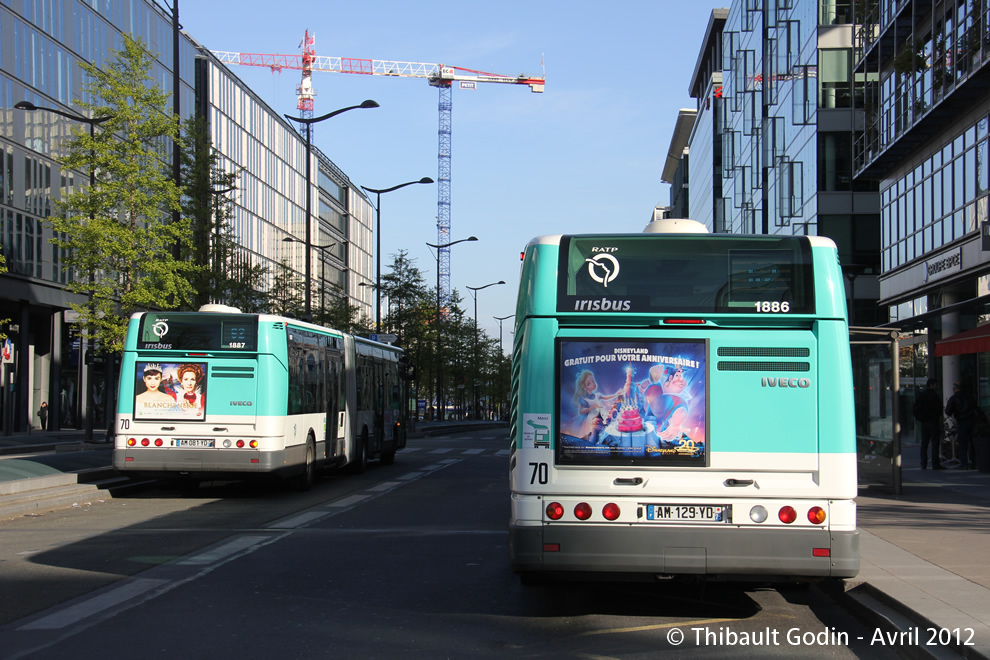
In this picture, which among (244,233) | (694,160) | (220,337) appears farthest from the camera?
(694,160)

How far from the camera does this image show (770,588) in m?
9.24

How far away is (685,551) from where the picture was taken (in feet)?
24.0

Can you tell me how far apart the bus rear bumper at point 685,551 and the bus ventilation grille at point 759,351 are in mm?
1195

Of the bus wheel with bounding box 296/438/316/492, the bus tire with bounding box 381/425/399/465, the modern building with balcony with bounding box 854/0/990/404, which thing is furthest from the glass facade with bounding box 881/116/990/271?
the bus wheel with bounding box 296/438/316/492

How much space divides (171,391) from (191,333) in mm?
929

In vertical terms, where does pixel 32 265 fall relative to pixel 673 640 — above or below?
above

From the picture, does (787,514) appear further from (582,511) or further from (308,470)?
(308,470)

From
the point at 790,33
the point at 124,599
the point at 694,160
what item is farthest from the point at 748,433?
the point at 694,160

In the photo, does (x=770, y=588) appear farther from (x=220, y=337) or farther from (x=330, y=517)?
(x=220, y=337)

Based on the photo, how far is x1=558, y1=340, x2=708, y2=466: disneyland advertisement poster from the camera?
747 centimetres

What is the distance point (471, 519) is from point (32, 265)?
3613 centimetres

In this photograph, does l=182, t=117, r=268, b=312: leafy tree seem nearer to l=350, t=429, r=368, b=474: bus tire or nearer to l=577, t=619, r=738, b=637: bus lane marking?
l=350, t=429, r=368, b=474: bus tire

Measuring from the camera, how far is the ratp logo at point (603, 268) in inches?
303

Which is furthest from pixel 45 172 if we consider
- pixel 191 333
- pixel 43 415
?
pixel 191 333
